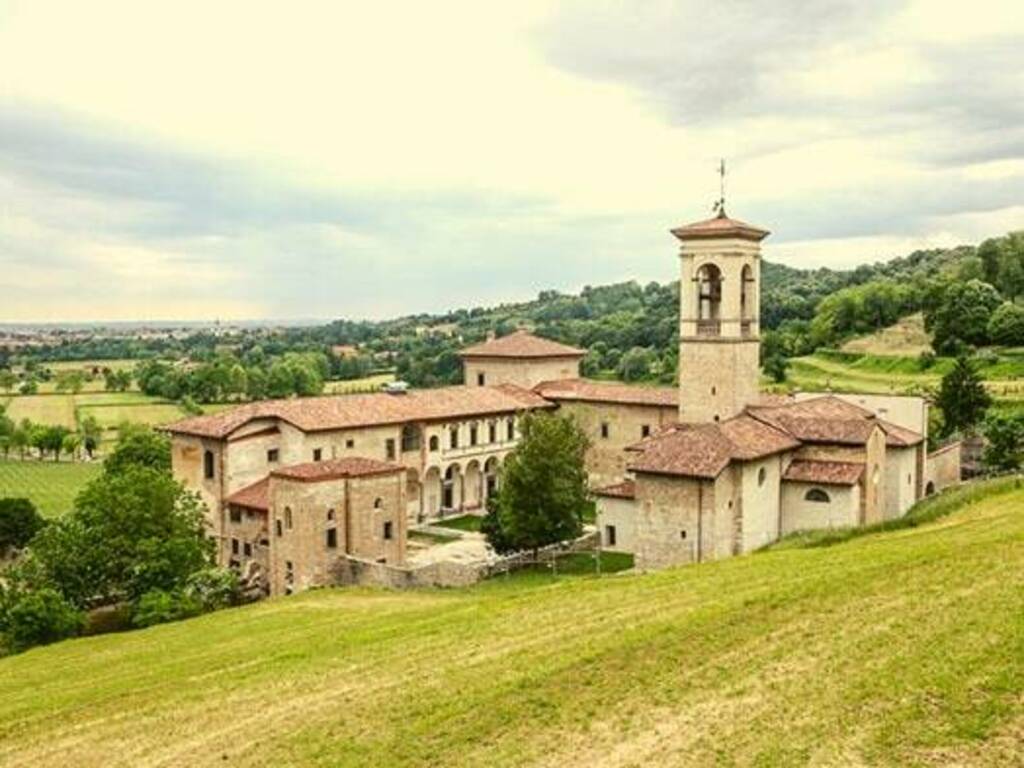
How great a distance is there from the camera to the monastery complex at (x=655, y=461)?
35531 mm

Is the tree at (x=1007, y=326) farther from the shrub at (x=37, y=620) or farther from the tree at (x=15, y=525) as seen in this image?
the shrub at (x=37, y=620)

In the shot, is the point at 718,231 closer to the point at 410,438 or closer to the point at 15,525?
the point at 410,438

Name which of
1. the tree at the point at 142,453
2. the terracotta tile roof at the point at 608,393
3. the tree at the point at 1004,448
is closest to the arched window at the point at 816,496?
the tree at the point at 1004,448

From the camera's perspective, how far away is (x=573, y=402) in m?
60.5

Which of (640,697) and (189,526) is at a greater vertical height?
(640,697)

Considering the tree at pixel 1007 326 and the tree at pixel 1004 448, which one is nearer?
the tree at pixel 1004 448

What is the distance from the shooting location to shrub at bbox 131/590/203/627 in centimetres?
3547

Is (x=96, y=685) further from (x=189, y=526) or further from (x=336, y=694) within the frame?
(x=189, y=526)

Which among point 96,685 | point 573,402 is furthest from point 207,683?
point 573,402

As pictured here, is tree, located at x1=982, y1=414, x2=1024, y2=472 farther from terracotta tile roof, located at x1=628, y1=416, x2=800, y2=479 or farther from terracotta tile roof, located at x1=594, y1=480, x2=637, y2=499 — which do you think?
terracotta tile roof, located at x1=594, y1=480, x2=637, y2=499

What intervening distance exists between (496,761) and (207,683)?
10207 mm

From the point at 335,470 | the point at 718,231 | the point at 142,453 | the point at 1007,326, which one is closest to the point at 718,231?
the point at 718,231

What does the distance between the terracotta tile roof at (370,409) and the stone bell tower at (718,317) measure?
15.9 m

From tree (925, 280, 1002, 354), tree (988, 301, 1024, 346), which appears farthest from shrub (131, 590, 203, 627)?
tree (925, 280, 1002, 354)
